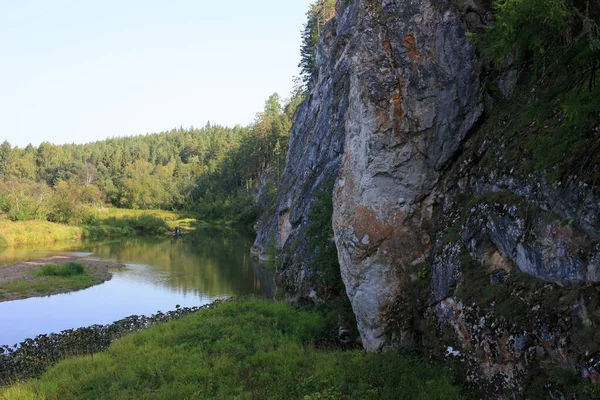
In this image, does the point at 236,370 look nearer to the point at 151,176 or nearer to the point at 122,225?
the point at 122,225

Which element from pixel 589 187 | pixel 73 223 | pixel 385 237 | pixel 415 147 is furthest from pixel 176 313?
pixel 73 223

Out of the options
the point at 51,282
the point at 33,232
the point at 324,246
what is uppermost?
the point at 324,246

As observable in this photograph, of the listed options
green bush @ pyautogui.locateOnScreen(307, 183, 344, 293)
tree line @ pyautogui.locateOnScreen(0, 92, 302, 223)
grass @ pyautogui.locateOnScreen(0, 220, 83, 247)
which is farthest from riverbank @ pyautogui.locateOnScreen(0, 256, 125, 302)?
tree line @ pyautogui.locateOnScreen(0, 92, 302, 223)

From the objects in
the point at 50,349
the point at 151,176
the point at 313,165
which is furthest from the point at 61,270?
the point at 151,176

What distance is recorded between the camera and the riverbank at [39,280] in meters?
32.1

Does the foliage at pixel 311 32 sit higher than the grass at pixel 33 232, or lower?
higher

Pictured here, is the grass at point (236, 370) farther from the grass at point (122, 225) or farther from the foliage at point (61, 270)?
the grass at point (122, 225)

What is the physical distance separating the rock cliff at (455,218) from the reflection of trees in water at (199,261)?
19.4 m

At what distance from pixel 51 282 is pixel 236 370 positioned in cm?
2760

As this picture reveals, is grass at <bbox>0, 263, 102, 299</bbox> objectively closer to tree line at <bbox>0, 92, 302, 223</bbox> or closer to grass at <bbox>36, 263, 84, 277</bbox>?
grass at <bbox>36, 263, 84, 277</bbox>

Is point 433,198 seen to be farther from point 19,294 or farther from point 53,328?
point 19,294

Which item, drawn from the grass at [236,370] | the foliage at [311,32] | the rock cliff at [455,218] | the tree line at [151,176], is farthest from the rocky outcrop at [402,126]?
the tree line at [151,176]

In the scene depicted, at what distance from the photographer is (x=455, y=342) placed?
9.86m

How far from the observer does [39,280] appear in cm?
3478
